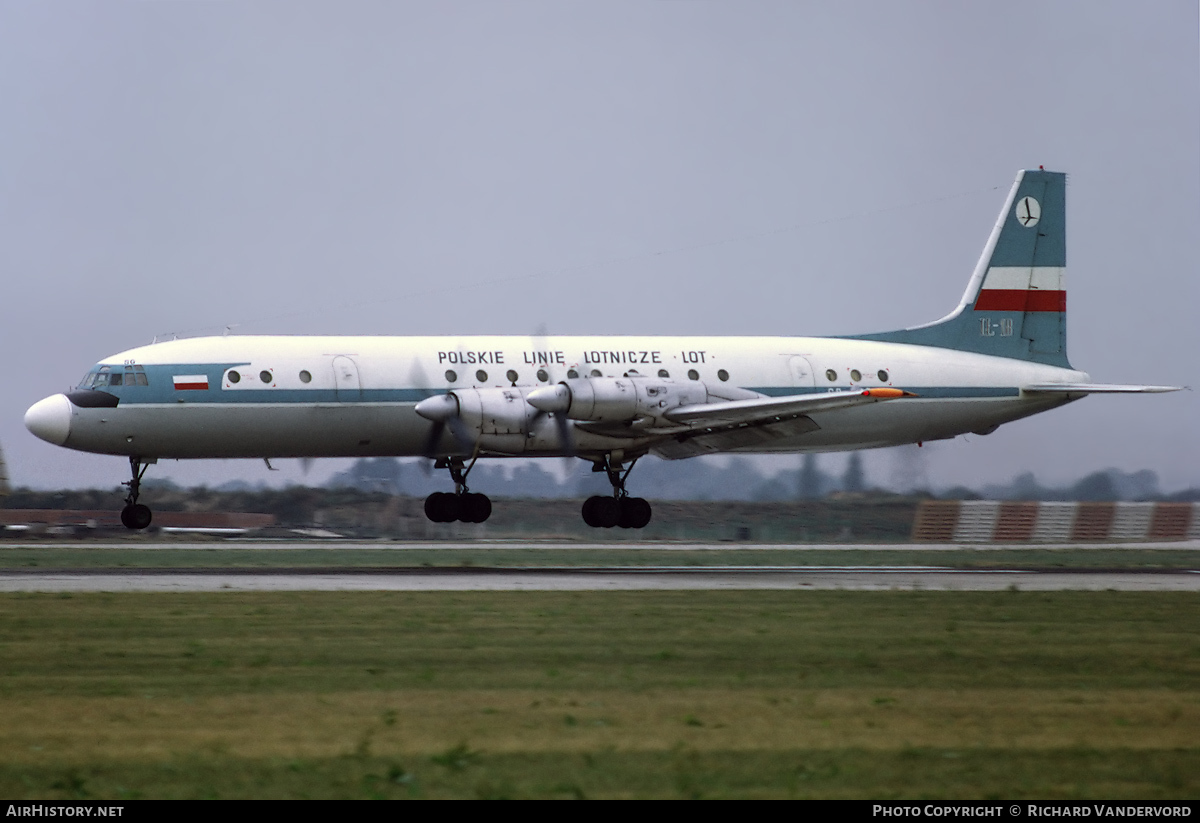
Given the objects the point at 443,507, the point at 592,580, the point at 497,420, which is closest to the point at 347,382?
the point at 497,420

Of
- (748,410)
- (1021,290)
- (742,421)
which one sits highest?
(1021,290)

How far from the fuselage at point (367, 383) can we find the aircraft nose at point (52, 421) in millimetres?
30

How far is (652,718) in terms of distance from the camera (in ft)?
38.4

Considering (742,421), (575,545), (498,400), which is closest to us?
(498,400)

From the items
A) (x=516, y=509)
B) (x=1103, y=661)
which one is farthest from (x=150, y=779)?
(x=516, y=509)

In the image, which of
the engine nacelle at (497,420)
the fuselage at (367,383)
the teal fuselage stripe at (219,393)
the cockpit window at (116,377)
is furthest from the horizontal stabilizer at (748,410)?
the cockpit window at (116,377)

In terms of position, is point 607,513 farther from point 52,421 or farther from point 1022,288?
point 1022,288

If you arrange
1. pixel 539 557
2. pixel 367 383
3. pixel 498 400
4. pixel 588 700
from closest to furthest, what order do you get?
pixel 588 700 < pixel 498 400 < pixel 367 383 < pixel 539 557

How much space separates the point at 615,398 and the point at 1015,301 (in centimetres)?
1378

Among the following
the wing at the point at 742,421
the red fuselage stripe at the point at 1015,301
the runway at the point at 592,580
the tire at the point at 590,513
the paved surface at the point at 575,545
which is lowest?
the paved surface at the point at 575,545

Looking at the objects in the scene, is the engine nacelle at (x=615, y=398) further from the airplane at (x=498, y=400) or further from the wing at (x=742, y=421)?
the wing at (x=742, y=421)

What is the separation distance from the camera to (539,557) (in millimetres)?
32000

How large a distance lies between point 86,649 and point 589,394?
1531cm

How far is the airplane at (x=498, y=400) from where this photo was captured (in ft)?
98.3
